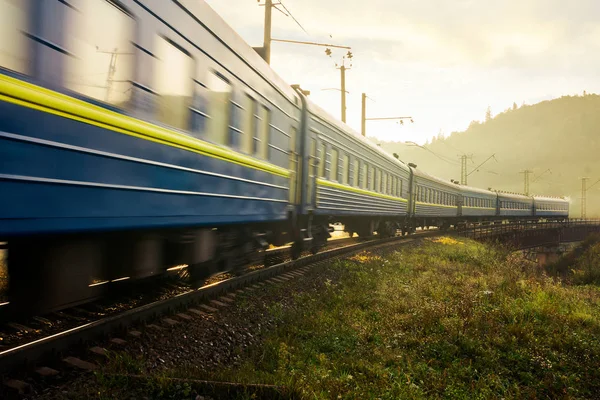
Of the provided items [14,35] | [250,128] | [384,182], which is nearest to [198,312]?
[250,128]

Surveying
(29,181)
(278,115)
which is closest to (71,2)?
(29,181)

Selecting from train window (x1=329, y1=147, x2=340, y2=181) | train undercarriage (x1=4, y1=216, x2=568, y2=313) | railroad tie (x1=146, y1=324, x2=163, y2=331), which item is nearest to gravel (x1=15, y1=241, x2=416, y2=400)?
railroad tie (x1=146, y1=324, x2=163, y2=331)

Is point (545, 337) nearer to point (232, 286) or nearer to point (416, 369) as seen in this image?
point (416, 369)

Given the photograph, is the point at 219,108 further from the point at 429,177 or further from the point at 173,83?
the point at 429,177

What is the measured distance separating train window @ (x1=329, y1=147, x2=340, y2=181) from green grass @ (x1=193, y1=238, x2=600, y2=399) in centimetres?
345

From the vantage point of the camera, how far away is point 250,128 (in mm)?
7133

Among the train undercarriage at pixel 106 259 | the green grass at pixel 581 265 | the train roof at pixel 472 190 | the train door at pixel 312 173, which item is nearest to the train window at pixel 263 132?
the train undercarriage at pixel 106 259

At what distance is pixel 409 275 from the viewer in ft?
34.2

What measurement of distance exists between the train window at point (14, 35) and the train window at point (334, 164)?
8.77 metres

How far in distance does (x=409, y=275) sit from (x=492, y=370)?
5.18 meters

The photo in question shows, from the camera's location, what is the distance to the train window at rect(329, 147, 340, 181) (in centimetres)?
1183

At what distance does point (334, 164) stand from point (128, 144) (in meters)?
8.17

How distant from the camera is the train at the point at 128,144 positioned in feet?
11.0

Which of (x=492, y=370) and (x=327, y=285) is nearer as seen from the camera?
(x=492, y=370)
